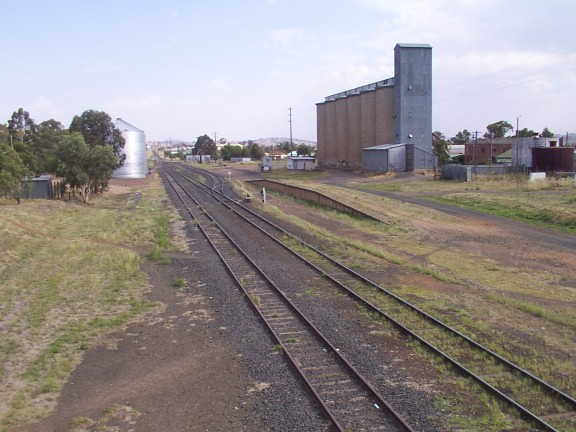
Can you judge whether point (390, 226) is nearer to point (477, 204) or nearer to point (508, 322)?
point (477, 204)

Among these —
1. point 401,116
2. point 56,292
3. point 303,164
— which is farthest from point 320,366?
point 303,164

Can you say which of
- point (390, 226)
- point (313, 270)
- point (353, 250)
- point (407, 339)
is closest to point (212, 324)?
point (407, 339)

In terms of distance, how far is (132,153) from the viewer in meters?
76.7

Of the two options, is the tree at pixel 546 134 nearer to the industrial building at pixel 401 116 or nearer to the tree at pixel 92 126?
the industrial building at pixel 401 116

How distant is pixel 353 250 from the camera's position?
21062 mm

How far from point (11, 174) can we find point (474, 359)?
1211 inches

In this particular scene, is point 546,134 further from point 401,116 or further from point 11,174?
point 11,174

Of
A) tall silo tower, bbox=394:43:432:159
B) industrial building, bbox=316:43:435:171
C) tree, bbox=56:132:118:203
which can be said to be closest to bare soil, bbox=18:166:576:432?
tree, bbox=56:132:118:203

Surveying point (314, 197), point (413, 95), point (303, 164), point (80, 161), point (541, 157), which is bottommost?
point (314, 197)

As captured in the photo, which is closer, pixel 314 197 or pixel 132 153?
pixel 314 197

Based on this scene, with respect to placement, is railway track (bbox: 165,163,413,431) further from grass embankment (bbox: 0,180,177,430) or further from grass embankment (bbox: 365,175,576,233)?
grass embankment (bbox: 365,175,576,233)

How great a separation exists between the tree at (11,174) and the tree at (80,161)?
5762mm

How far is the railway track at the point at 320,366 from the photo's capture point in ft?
24.2

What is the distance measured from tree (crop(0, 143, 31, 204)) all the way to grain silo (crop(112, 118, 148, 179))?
1581 inches
